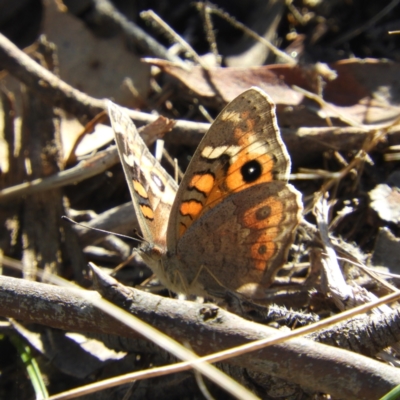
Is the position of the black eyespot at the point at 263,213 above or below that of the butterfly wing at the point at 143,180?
below

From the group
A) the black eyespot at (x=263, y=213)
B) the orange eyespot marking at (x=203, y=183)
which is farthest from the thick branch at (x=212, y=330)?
the black eyespot at (x=263, y=213)

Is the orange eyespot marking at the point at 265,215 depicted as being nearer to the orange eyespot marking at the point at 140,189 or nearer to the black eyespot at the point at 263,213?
the black eyespot at the point at 263,213

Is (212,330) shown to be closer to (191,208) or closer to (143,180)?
A: (191,208)

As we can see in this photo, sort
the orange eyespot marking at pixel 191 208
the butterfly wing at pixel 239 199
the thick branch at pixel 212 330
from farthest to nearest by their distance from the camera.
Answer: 1. the orange eyespot marking at pixel 191 208
2. the butterfly wing at pixel 239 199
3. the thick branch at pixel 212 330

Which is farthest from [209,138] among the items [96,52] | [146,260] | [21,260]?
[96,52]

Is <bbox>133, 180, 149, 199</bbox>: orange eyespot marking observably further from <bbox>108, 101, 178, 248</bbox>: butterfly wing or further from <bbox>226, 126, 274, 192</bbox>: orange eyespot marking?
<bbox>226, 126, 274, 192</bbox>: orange eyespot marking

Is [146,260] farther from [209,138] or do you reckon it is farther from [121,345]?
[209,138]

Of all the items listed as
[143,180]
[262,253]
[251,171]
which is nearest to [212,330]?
[262,253]

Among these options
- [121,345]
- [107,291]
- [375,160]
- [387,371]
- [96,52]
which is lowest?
[387,371]
